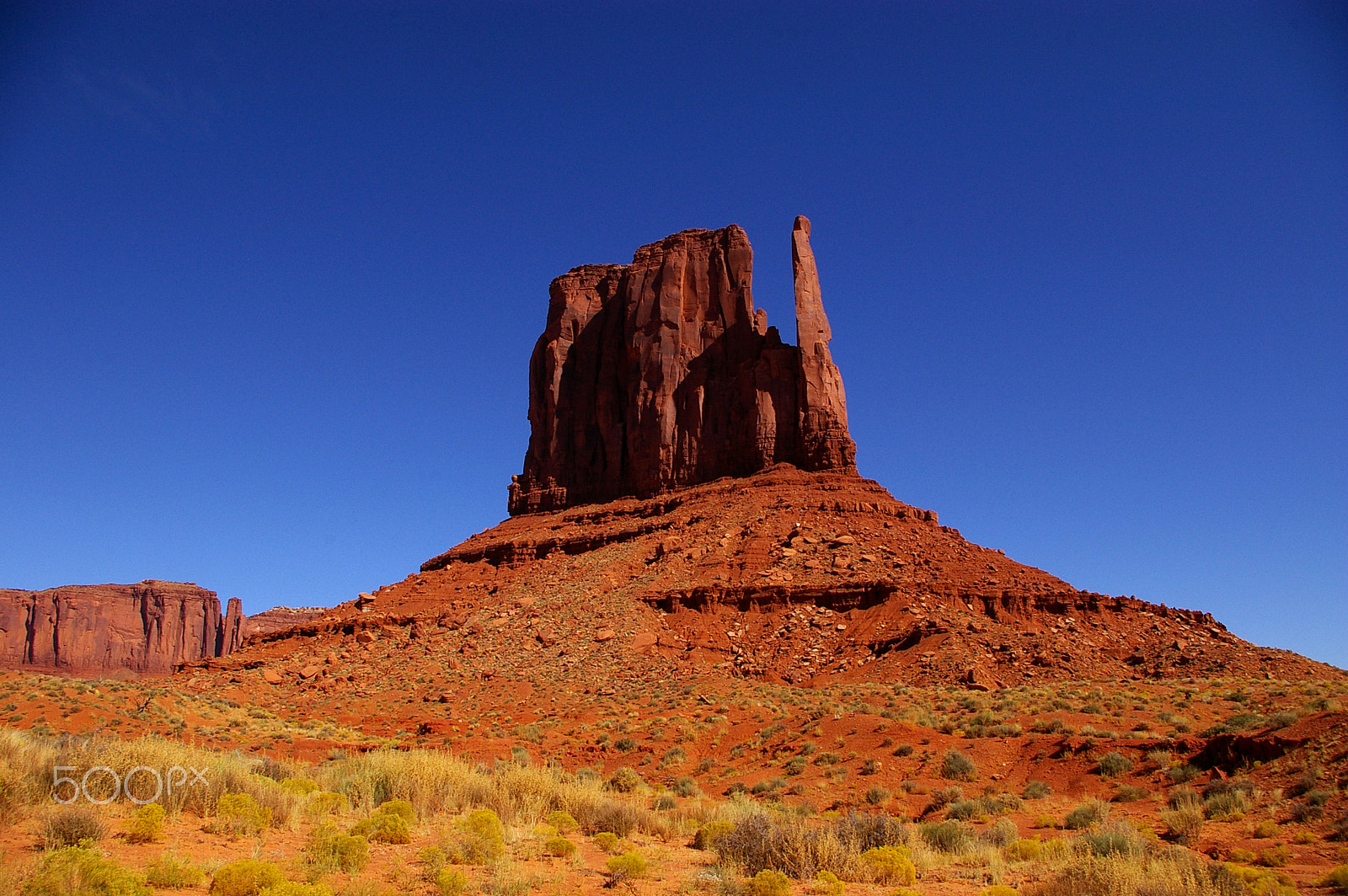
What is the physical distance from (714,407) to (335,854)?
53.4m

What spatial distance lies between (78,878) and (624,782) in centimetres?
1438

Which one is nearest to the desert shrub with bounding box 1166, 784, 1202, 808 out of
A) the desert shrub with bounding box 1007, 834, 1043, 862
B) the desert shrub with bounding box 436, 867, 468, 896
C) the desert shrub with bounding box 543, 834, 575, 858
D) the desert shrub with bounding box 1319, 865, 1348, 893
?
the desert shrub with bounding box 1007, 834, 1043, 862

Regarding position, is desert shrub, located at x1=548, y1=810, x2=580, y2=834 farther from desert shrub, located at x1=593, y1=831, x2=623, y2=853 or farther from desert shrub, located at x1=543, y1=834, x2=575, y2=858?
desert shrub, located at x1=543, y1=834, x2=575, y2=858

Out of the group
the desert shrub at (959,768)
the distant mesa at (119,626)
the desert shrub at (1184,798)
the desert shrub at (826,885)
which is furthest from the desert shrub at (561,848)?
the distant mesa at (119,626)

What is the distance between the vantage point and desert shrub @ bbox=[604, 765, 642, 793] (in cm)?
2072

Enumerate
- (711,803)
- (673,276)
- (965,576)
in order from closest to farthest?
(711,803), (965,576), (673,276)

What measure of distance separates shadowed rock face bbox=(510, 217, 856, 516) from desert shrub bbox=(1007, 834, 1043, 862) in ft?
139

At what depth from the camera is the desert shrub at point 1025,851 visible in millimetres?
12586

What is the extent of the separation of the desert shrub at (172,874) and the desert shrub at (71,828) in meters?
0.89

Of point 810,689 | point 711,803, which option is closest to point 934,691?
point 810,689

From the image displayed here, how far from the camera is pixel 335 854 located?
989 cm

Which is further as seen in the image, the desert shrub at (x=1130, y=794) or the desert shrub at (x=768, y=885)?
the desert shrub at (x=1130, y=794)

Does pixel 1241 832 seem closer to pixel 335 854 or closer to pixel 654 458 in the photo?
pixel 335 854

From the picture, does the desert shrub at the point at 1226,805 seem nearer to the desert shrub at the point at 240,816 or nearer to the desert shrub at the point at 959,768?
the desert shrub at the point at 959,768
